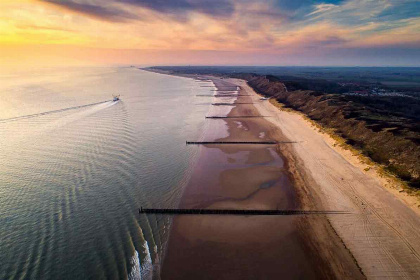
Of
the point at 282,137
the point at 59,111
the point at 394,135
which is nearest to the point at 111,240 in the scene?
the point at 282,137

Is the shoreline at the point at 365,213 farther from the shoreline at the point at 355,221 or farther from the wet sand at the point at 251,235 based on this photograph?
the wet sand at the point at 251,235

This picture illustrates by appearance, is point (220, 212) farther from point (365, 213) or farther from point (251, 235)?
point (365, 213)

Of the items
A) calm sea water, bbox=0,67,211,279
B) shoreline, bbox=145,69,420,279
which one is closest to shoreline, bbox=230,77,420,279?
shoreline, bbox=145,69,420,279

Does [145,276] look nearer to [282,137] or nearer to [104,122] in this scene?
[282,137]

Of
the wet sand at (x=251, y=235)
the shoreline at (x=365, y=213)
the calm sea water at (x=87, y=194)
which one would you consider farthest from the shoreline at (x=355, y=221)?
the calm sea water at (x=87, y=194)

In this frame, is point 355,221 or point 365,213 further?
point 365,213

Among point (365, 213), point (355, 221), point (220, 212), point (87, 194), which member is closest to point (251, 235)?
point (220, 212)

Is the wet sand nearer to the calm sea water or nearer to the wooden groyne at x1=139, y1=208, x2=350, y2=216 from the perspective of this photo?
the wooden groyne at x1=139, y1=208, x2=350, y2=216
